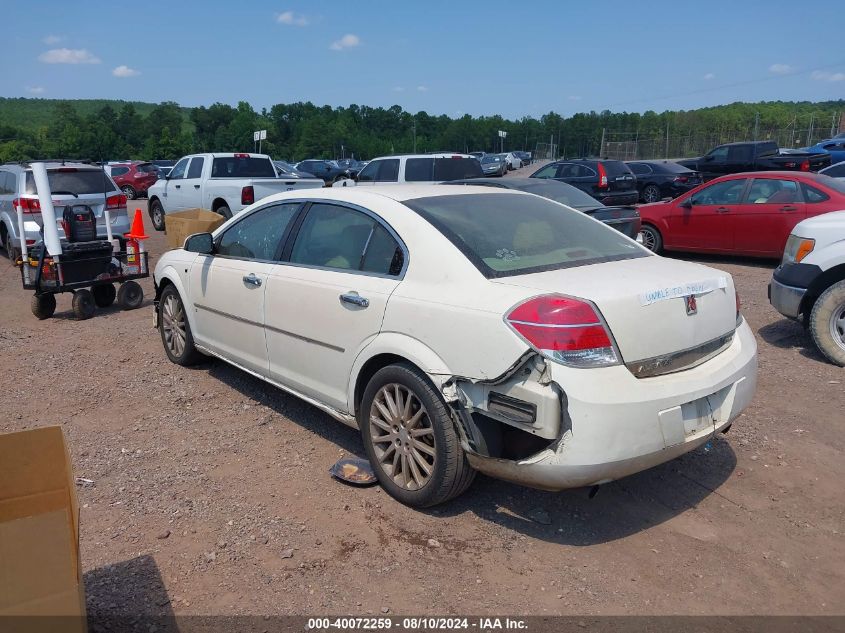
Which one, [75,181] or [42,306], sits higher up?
[75,181]

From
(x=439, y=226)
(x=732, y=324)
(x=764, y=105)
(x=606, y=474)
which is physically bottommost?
(x=606, y=474)

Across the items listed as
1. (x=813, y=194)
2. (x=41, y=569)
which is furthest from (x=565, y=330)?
(x=813, y=194)

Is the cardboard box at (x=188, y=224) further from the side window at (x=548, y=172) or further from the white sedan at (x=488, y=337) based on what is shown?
the side window at (x=548, y=172)

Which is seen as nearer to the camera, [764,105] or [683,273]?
[683,273]

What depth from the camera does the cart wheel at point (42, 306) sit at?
847 cm

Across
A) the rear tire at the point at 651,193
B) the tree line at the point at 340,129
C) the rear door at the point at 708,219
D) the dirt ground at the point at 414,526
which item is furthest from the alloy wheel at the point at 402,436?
the tree line at the point at 340,129

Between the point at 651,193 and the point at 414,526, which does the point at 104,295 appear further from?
the point at 651,193

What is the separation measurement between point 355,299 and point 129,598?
1.83m

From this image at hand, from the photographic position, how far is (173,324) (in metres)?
6.03

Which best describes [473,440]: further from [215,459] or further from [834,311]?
[834,311]

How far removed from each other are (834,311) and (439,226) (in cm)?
413

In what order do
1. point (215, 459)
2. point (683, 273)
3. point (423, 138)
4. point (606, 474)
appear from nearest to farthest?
point (606, 474) < point (683, 273) < point (215, 459) < point (423, 138)

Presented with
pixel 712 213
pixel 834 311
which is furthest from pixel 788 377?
pixel 712 213

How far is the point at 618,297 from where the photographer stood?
3.17m
